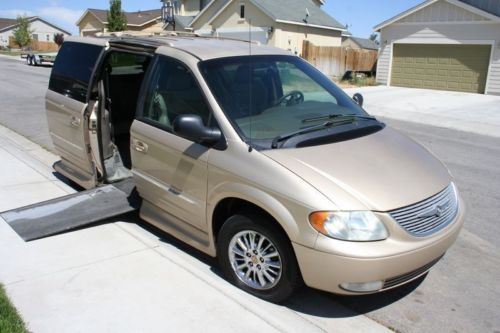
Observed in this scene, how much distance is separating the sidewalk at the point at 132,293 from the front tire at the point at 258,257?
0.11 metres

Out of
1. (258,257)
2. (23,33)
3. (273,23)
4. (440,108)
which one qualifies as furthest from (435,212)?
(23,33)

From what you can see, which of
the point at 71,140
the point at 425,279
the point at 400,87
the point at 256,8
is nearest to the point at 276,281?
the point at 425,279

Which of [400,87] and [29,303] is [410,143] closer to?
[29,303]

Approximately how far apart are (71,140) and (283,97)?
2.79 m

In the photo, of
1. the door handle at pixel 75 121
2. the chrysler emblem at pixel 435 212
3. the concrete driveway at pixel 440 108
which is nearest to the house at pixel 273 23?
the concrete driveway at pixel 440 108

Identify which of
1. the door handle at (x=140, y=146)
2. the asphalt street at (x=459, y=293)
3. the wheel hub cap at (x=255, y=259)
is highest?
the door handle at (x=140, y=146)

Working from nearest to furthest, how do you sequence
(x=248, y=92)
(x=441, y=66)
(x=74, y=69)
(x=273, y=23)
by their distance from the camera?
(x=248, y=92) < (x=74, y=69) < (x=441, y=66) < (x=273, y=23)

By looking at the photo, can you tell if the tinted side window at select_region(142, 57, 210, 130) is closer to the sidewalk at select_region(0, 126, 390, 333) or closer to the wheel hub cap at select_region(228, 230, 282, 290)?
the wheel hub cap at select_region(228, 230, 282, 290)

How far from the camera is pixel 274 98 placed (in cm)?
443

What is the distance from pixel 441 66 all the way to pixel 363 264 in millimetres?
23708

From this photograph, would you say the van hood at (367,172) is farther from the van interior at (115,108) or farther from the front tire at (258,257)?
the van interior at (115,108)

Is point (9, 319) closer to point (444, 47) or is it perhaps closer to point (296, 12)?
point (444, 47)

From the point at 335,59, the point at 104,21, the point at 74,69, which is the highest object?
the point at 104,21

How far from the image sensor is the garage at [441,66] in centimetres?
2309
